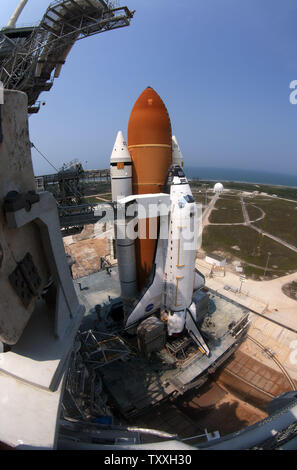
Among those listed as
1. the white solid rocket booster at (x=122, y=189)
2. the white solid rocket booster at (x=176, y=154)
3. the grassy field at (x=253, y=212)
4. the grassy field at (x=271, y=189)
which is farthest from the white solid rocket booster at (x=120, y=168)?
the grassy field at (x=271, y=189)

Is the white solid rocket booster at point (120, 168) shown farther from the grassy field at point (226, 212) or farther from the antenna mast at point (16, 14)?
the grassy field at point (226, 212)

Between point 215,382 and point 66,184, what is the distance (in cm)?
1568

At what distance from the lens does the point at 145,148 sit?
14.7 meters

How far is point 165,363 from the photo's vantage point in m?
14.9

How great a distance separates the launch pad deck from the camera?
13.3 meters

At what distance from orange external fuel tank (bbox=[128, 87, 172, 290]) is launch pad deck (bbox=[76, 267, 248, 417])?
309 inches

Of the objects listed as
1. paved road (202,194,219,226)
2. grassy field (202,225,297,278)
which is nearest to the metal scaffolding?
grassy field (202,225,297,278)

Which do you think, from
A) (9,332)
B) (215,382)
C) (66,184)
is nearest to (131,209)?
(66,184)

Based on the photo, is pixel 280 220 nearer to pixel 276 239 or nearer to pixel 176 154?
pixel 276 239

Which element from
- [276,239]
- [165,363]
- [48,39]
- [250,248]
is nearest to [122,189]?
[48,39]

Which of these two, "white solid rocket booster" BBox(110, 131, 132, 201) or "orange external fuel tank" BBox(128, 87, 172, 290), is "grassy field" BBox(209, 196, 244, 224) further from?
"white solid rocket booster" BBox(110, 131, 132, 201)

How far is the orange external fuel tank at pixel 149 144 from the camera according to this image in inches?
566
